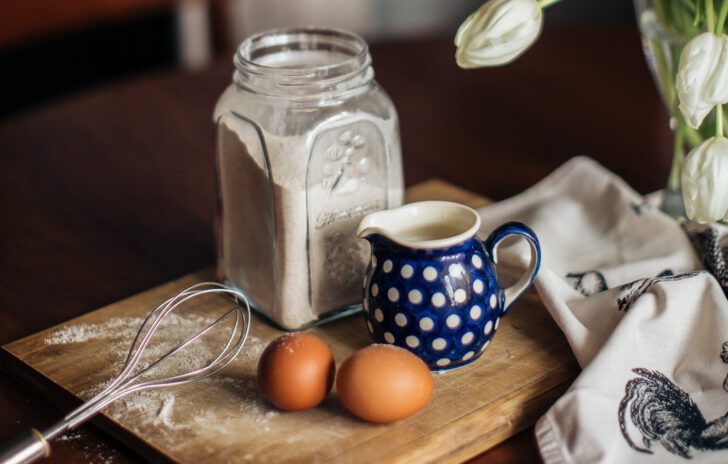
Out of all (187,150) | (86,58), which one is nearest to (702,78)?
(187,150)

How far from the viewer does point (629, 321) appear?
75 centimetres

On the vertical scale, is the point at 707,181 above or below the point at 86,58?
above

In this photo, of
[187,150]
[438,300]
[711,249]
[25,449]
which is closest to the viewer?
[25,449]

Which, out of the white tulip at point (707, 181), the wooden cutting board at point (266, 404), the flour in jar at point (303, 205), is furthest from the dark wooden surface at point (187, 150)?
the white tulip at point (707, 181)

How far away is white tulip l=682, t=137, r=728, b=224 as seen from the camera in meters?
0.70

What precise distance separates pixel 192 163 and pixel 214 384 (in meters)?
0.49

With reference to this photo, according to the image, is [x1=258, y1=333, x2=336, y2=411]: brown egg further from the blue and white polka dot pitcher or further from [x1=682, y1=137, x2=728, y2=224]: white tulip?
[x1=682, y1=137, x2=728, y2=224]: white tulip

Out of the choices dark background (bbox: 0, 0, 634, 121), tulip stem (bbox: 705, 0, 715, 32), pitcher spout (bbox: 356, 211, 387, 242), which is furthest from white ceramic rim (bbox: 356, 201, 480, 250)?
dark background (bbox: 0, 0, 634, 121)

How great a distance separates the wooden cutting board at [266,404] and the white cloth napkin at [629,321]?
39mm

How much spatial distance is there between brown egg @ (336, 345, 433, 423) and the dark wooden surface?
254 mm

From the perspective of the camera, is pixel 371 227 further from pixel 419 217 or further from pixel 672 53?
pixel 672 53

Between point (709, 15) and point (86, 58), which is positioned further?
point (86, 58)

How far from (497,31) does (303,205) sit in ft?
0.70

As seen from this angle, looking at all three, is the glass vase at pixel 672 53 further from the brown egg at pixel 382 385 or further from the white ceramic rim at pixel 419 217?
the brown egg at pixel 382 385
